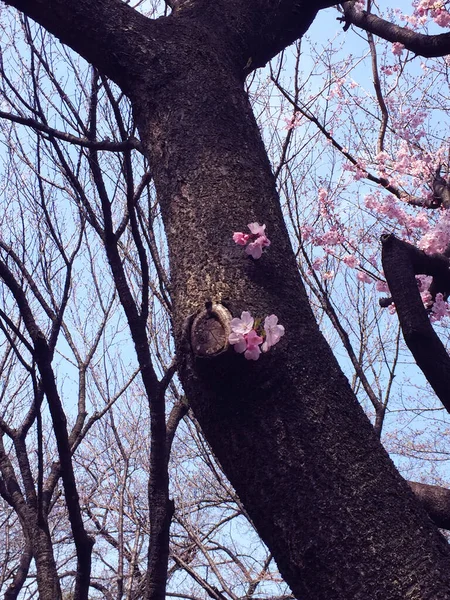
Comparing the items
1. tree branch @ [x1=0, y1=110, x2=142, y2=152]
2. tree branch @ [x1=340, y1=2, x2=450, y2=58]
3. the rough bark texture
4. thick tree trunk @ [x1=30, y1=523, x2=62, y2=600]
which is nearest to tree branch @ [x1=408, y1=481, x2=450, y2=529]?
the rough bark texture

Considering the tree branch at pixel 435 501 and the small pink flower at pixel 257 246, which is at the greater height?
the small pink flower at pixel 257 246

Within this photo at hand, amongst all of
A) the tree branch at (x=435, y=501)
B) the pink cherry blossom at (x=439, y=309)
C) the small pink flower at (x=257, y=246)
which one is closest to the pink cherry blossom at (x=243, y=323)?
the small pink flower at (x=257, y=246)

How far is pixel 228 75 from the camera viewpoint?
5.57 ft

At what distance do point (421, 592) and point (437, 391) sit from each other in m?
0.81

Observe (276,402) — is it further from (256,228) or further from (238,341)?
(256,228)

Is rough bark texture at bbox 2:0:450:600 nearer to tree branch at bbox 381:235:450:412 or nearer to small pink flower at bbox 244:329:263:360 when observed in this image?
small pink flower at bbox 244:329:263:360

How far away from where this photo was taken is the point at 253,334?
1.12m

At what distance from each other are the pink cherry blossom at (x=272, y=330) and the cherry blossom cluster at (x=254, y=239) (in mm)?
170

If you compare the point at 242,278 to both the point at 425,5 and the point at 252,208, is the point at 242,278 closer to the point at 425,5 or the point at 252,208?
the point at 252,208

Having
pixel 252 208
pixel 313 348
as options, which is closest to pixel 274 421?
pixel 313 348

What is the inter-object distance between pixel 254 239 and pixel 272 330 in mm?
245

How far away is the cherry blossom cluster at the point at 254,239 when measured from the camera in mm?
1263

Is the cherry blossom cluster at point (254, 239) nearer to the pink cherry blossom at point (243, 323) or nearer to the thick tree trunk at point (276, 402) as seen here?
the thick tree trunk at point (276, 402)

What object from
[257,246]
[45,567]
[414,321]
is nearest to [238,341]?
[257,246]
